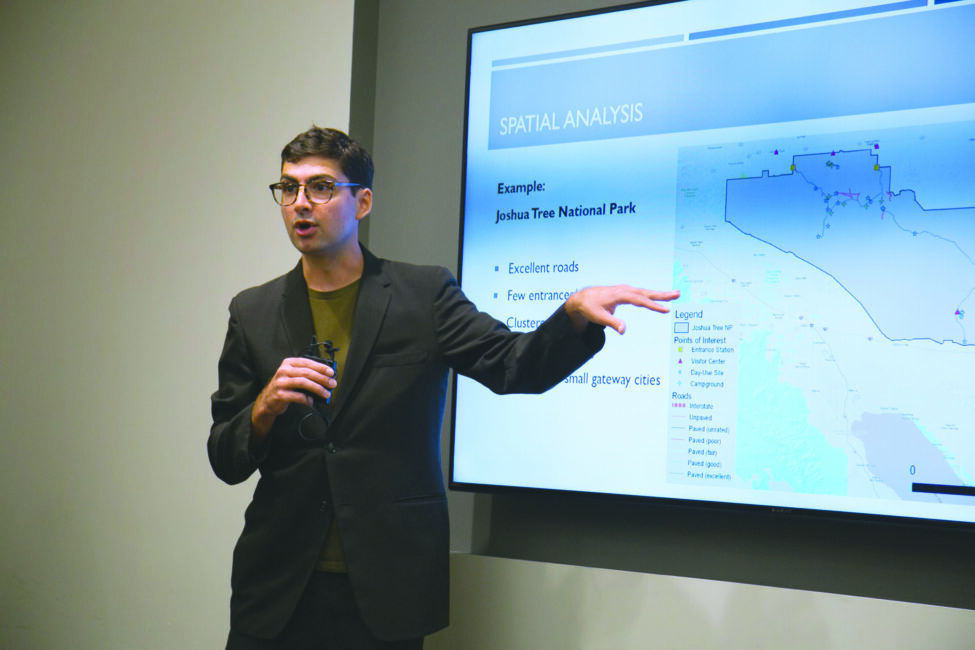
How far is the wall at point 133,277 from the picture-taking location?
2.85 m

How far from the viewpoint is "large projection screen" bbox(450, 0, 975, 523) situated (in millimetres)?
1992

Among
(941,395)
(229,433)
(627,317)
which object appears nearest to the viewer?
(229,433)

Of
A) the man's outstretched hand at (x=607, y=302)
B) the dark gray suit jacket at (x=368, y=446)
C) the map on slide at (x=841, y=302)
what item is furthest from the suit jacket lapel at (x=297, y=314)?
the map on slide at (x=841, y=302)

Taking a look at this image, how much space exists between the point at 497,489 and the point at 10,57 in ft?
9.16

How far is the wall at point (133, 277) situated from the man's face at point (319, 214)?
0.89 metres

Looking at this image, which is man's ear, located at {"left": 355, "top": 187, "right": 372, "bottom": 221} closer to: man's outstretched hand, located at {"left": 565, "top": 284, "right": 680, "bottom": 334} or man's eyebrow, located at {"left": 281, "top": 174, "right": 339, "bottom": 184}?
man's eyebrow, located at {"left": 281, "top": 174, "right": 339, "bottom": 184}

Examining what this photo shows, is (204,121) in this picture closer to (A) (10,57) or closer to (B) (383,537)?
(A) (10,57)

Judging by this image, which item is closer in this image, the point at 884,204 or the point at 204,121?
the point at 884,204

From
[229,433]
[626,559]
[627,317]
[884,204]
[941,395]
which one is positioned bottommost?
[626,559]

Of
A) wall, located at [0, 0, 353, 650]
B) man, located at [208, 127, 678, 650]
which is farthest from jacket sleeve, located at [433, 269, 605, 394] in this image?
wall, located at [0, 0, 353, 650]

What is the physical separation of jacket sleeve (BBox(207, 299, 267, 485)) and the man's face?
28 centimetres

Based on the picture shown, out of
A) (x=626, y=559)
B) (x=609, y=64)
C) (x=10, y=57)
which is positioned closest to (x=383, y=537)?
(x=626, y=559)

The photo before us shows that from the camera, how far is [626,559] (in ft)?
7.82

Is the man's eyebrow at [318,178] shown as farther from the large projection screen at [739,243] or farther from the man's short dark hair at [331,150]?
the large projection screen at [739,243]
